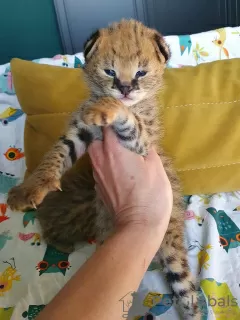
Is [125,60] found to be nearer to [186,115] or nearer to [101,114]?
[101,114]

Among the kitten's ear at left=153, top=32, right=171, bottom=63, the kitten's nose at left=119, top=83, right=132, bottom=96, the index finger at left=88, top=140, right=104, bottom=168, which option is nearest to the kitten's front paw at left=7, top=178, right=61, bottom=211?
the index finger at left=88, top=140, right=104, bottom=168

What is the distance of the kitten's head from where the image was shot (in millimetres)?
1105

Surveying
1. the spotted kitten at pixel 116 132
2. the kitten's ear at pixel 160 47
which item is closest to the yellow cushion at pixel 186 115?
the spotted kitten at pixel 116 132

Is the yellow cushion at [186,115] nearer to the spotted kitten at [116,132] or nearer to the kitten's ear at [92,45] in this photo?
the spotted kitten at [116,132]

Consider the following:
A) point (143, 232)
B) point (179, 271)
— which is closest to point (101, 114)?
point (143, 232)

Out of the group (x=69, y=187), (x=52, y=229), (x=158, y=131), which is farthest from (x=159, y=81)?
(x=52, y=229)

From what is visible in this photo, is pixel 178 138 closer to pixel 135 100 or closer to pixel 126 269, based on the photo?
pixel 135 100

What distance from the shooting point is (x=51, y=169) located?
110 cm

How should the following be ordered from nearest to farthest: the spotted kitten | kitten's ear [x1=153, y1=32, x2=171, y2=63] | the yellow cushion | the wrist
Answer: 1. the wrist
2. the spotted kitten
3. kitten's ear [x1=153, y1=32, x2=171, y2=63]
4. the yellow cushion

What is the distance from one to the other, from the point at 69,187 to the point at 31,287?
14.5 inches

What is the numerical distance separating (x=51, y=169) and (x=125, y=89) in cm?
30

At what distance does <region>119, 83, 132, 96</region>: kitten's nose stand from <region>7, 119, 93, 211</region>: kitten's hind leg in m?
0.18

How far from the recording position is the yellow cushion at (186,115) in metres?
1.38

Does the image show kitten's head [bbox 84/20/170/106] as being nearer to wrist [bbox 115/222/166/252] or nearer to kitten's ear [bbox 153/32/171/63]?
kitten's ear [bbox 153/32/171/63]
